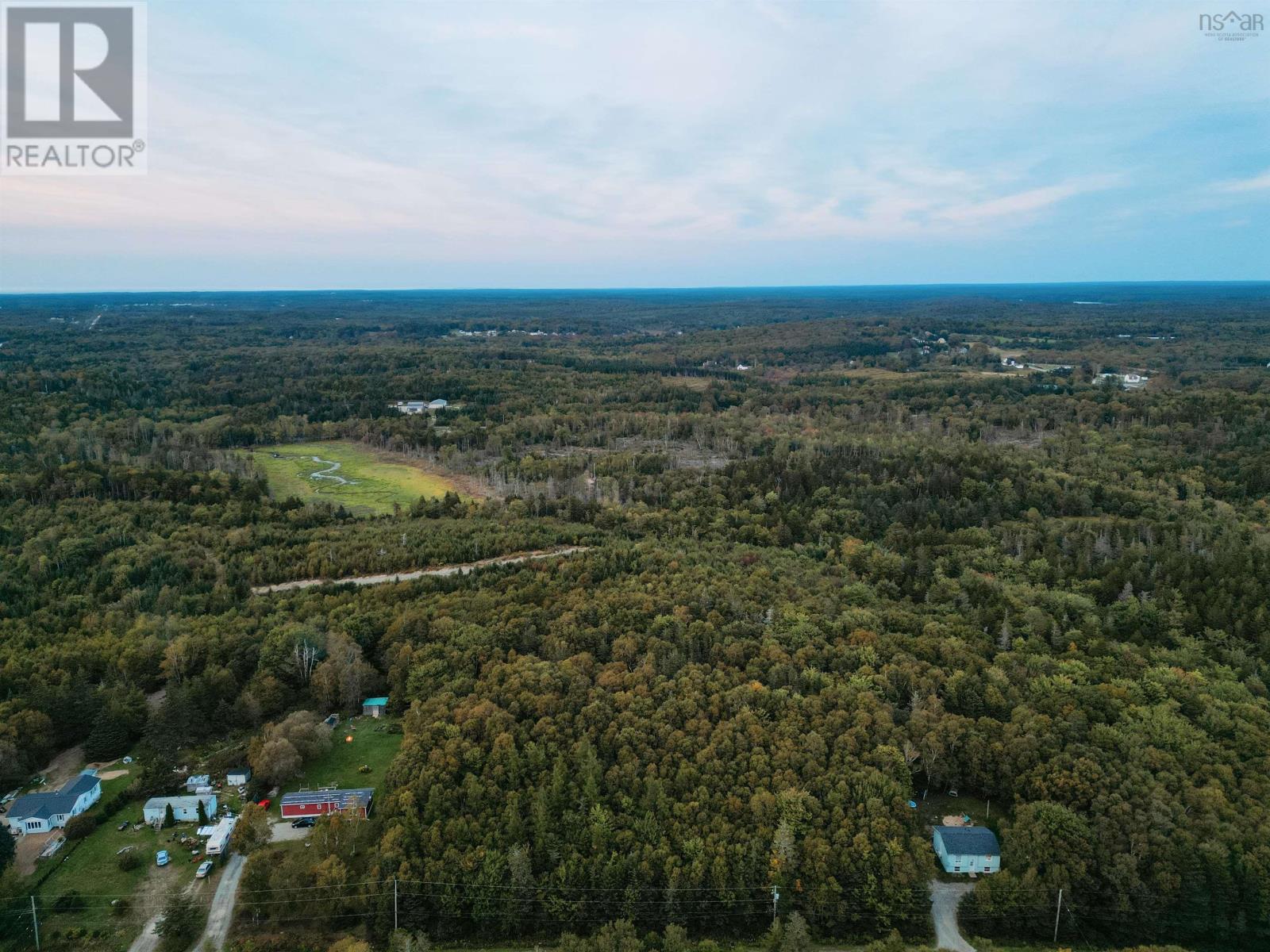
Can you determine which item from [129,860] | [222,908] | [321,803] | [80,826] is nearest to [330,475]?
[80,826]

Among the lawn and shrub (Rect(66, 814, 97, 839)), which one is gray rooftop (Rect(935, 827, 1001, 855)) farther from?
shrub (Rect(66, 814, 97, 839))

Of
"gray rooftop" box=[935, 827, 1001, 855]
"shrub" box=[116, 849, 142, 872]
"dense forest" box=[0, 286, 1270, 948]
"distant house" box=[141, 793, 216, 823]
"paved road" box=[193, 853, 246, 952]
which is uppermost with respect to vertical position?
"dense forest" box=[0, 286, 1270, 948]

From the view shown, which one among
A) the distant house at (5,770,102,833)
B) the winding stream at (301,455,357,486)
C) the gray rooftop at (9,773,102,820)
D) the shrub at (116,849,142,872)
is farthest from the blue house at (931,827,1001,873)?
the winding stream at (301,455,357,486)

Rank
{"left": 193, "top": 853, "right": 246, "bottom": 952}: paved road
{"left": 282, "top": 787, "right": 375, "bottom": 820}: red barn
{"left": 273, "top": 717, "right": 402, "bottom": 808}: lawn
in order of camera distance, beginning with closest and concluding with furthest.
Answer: {"left": 193, "top": 853, "right": 246, "bottom": 952}: paved road
{"left": 282, "top": 787, "right": 375, "bottom": 820}: red barn
{"left": 273, "top": 717, "right": 402, "bottom": 808}: lawn

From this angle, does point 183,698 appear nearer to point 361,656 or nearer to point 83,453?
point 361,656

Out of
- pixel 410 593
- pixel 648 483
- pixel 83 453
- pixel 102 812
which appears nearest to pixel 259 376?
pixel 83 453

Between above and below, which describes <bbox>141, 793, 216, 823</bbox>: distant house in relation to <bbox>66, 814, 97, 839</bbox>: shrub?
above
